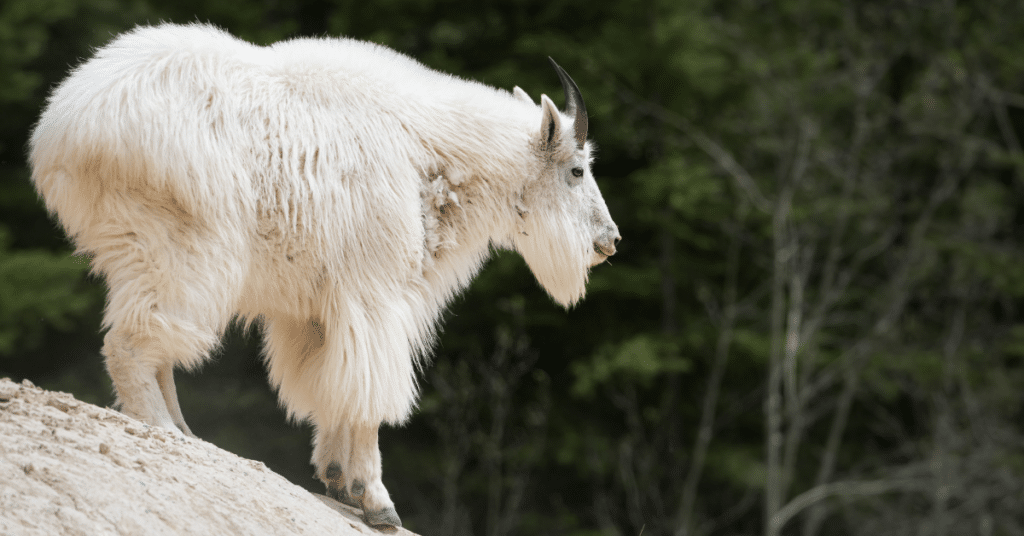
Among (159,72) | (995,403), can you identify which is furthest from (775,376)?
(159,72)

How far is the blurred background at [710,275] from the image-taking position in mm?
11820

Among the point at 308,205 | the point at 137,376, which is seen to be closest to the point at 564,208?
the point at 308,205

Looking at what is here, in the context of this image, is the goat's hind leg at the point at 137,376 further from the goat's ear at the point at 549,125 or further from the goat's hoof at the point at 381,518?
the goat's ear at the point at 549,125

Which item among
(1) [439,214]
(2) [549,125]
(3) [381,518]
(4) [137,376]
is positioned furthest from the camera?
(2) [549,125]

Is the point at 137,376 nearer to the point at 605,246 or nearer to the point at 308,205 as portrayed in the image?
the point at 308,205

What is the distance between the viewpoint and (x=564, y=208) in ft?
16.8

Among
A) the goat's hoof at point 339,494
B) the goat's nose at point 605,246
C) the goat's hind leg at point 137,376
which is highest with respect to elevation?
the goat's nose at point 605,246

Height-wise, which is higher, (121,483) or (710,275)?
(710,275)

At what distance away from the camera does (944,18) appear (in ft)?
40.9

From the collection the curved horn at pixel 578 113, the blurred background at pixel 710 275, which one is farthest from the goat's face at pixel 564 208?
the blurred background at pixel 710 275

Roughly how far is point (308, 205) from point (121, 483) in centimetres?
142

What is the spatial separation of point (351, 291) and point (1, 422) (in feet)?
4.90

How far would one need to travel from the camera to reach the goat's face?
504cm

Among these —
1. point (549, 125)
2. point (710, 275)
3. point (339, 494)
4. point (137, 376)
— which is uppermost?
point (710, 275)
